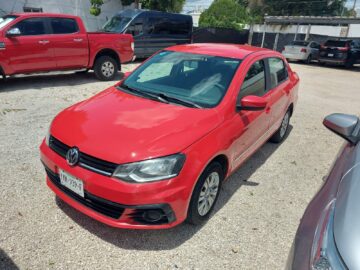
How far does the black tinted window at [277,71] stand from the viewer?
4.35 metres

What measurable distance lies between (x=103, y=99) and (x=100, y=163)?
1161mm

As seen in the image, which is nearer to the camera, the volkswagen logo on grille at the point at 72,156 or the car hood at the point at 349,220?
the car hood at the point at 349,220

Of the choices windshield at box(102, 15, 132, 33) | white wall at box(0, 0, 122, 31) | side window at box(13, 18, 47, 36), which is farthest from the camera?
white wall at box(0, 0, 122, 31)

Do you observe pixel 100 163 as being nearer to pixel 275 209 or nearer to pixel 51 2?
pixel 275 209

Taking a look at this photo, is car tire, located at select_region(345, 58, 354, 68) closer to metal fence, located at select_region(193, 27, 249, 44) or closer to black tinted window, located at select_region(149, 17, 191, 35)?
metal fence, located at select_region(193, 27, 249, 44)

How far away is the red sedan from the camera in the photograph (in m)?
2.43

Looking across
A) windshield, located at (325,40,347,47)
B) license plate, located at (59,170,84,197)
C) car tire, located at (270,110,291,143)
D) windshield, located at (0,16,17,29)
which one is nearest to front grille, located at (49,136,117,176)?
license plate, located at (59,170,84,197)

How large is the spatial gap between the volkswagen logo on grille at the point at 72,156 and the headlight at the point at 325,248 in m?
1.86

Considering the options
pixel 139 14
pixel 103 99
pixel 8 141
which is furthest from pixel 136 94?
pixel 139 14

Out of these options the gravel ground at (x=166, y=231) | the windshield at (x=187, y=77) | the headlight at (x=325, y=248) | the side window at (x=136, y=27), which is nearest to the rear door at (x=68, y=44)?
the gravel ground at (x=166, y=231)

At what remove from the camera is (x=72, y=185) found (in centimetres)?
261

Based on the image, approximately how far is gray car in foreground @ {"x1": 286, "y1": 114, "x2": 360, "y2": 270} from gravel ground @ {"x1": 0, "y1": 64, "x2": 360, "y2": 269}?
0.98 meters

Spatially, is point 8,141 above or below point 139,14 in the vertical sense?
below

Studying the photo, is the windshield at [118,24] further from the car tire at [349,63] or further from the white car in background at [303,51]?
the car tire at [349,63]
